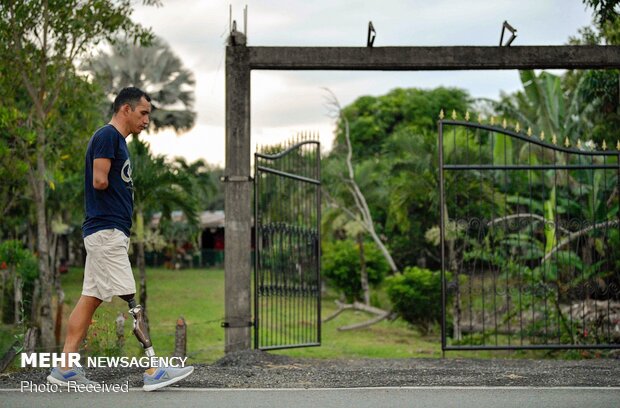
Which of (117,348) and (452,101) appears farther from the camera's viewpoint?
(452,101)

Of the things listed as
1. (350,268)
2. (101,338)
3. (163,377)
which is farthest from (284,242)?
(350,268)

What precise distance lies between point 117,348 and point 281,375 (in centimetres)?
305

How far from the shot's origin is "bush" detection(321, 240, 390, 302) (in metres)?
26.2

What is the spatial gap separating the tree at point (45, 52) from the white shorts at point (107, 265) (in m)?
7.14

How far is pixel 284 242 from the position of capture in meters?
10.8

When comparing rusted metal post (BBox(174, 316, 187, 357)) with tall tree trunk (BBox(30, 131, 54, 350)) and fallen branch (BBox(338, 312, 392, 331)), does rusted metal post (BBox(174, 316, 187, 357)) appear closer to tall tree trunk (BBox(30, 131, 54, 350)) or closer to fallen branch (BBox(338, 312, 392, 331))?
tall tree trunk (BBox(30, 131, 54, 350))

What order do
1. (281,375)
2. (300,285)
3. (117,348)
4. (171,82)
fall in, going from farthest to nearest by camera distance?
(171,82) → (300,285) → (117,348) → (281,375)

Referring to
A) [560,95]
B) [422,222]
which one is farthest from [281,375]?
[422,222]

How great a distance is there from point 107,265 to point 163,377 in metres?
0.91

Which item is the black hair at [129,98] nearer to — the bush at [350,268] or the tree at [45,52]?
the tree at [45,52]

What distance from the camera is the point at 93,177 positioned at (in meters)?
6.00

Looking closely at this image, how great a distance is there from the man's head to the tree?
6.84m

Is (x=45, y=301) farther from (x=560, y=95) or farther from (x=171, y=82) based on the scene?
(x=171, y=82)

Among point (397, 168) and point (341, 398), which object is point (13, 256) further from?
point (397, 168)
